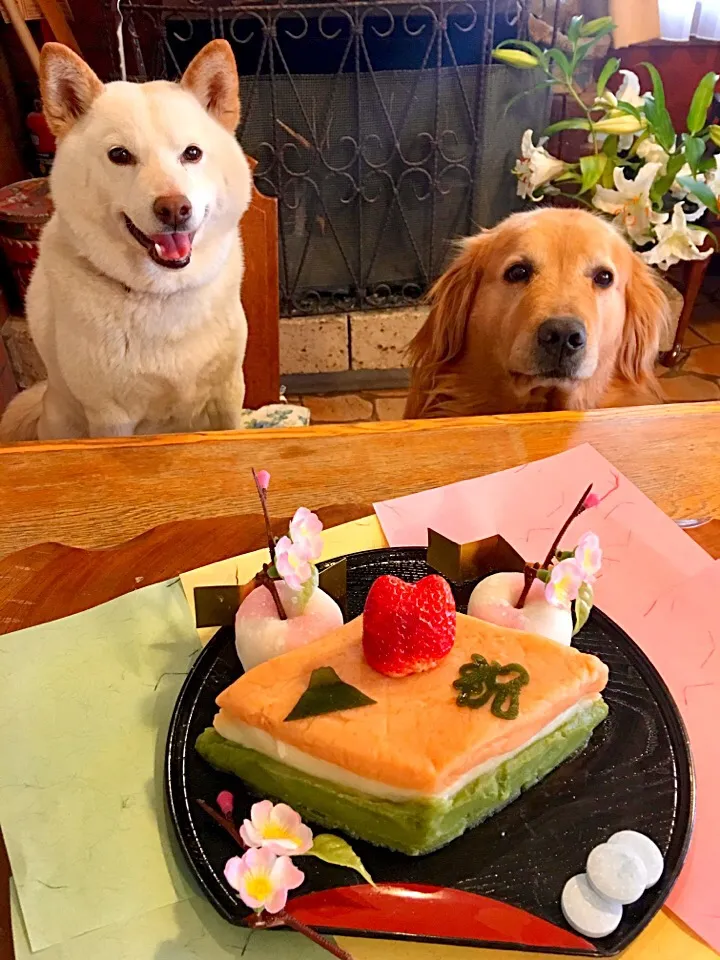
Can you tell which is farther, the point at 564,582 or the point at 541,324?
the point at 541,324

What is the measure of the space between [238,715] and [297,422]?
108 cm

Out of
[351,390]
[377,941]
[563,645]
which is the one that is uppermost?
[563,645]

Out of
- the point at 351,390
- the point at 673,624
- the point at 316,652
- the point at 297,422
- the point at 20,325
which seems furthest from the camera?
the point at 351,390

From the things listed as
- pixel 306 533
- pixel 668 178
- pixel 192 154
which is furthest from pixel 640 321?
pixel 306 533

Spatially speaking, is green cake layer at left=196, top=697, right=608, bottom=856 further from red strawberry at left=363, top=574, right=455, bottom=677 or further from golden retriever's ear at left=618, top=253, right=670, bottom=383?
golden retriever's ear at left=618, top=253, right=670, bottom=383

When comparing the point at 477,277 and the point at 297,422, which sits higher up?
the point at 477,277

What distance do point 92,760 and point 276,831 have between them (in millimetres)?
203

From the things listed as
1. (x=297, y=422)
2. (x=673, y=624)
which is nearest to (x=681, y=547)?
(x=673, y=624)

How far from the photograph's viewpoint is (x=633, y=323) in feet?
4.75

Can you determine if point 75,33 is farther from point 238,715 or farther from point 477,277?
point 238,715

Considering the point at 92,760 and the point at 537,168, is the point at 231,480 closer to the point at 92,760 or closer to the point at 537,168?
the point at 92,760

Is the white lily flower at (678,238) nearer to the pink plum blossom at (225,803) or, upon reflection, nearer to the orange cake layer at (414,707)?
the orange cake layer at (414,707)

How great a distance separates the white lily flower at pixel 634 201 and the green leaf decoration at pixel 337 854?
3.69ft

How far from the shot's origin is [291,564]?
26.7 inches
